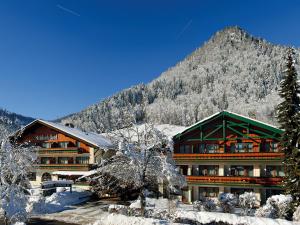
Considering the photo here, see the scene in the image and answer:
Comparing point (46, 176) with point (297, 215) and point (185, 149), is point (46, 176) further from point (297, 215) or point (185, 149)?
point (297, 215)

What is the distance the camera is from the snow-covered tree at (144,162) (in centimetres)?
3325

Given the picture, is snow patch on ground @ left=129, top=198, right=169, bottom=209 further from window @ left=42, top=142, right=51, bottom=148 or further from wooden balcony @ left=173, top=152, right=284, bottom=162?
window @ left=42, top=142, right=51, bottom=148

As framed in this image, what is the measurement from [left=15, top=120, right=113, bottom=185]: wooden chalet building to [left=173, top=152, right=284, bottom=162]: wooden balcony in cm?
1547

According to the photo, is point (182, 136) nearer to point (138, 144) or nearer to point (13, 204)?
point (138, 144)

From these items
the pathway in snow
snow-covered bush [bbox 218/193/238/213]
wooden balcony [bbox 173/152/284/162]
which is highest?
wooden balcony [bbox 173/152/284/162]

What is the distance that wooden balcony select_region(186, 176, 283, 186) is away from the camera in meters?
40.4

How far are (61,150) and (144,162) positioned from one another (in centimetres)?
2915

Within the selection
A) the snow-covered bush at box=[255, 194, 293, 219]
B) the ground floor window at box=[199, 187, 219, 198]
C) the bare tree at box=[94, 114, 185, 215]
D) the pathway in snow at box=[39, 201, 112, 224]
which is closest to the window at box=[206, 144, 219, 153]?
the ground floor window at box=[199, 187, 219, 198]

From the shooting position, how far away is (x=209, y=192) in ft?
148

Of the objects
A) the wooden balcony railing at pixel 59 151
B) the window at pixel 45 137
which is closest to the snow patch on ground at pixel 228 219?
the wooden balcony railing at pixel 59 151

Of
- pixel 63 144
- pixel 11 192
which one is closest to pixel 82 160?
pixel 63 144

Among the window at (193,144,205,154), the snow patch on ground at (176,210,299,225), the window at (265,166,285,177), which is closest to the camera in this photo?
the snow patch on ground at (176,210,299,225)

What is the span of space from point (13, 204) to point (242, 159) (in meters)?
25.6

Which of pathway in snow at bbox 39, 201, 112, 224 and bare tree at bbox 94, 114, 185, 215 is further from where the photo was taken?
pathway in snow at bbox 39, 201, 112, 224
